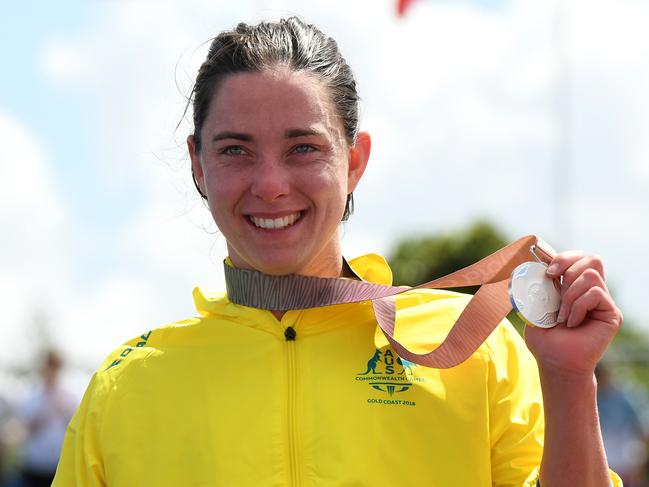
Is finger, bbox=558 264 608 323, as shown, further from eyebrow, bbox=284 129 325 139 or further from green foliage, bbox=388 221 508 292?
green foliage, bbox=388 221 508 292

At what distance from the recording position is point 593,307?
8.58 feet

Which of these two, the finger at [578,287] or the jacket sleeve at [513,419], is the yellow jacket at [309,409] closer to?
the jacket sleeve at [513,419]

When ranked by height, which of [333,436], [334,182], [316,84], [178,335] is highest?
[316,84]

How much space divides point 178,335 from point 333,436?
22.4 inches

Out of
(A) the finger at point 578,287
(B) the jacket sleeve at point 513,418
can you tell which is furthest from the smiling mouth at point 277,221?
(A) the finger at point 578,287

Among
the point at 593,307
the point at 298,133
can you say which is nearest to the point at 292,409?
the point at 298,133

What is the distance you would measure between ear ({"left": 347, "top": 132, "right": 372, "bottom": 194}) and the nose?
0.29 meters

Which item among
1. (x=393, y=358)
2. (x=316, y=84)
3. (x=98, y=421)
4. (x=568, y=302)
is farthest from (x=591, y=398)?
(x=98, y=421)

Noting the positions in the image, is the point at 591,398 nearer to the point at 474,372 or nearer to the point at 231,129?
the point at 474,372

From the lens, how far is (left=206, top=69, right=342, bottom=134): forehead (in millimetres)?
2965

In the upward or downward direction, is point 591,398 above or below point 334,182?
below

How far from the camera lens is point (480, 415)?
2.90 metres

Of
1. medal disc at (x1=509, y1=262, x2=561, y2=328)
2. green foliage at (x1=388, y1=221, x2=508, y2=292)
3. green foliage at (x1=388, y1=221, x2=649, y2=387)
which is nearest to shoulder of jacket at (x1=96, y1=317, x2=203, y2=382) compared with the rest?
medal disc at (x1=509, y1=262, x2=561, y2=328)

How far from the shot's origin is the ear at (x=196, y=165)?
10.8 feet
